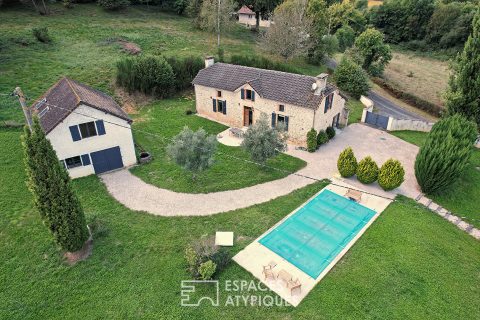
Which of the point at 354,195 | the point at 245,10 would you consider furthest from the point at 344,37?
the point at 354,195

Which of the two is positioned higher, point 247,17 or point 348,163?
point 247,17

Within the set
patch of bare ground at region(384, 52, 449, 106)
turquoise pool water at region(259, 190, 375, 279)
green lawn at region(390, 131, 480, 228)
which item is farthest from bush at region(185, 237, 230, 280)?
patch of bare ground at region(384, 52, 449, 106)

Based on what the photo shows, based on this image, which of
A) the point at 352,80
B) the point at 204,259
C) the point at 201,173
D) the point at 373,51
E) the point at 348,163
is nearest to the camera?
the point at 204,259

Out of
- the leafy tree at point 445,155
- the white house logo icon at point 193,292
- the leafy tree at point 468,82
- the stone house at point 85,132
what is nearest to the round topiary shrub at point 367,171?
the leafy tree at point 445,155

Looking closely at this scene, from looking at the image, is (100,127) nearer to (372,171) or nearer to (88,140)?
(88,140)

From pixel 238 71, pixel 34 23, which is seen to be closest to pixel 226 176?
pixel 238 71
